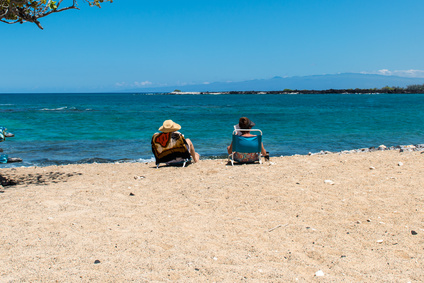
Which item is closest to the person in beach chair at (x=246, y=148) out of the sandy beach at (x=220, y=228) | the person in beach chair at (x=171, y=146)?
the person in beach chair at (x=171, y=146)

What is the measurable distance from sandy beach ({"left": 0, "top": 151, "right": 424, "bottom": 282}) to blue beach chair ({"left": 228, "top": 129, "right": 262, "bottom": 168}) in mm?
1645

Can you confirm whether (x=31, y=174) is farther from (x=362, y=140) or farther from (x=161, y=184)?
(x=362, y=140)

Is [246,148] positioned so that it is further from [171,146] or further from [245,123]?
[171,146]

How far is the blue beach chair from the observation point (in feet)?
30.7

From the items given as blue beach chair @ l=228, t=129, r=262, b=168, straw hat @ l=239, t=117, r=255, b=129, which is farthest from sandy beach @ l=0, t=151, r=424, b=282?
straw hat @ l=239, t=117, r=255, b=129

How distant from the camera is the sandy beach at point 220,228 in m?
3.63

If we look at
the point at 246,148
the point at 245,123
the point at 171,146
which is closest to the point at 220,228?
the point at 246,148

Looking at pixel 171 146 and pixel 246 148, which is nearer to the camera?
pixel 246 148

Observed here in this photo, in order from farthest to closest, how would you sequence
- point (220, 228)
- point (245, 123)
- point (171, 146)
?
point (245, 123), point (171, 146), point (220, 228)

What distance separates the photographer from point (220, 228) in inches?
188

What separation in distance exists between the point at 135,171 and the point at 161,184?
2.09 m

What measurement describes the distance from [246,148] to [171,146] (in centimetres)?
192

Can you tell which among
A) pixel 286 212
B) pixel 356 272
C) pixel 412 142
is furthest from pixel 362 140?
pixel 356 272

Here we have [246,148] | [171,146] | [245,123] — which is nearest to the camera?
[246,148]
